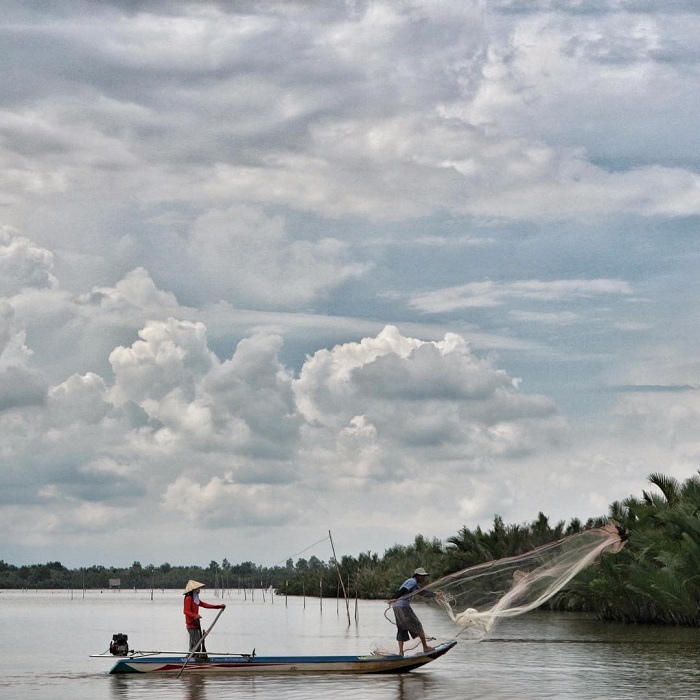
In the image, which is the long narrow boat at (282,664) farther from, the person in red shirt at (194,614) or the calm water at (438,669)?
the person in red shirt at (194,614)

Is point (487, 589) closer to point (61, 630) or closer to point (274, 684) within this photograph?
point (274, 684)

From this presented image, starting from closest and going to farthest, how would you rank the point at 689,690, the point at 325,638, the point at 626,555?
the point at 689,690
the point at 325,638
the point at 626,555

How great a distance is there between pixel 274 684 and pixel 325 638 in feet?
66.6

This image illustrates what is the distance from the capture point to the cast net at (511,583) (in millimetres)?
23406

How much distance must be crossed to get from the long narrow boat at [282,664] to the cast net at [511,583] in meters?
0.87

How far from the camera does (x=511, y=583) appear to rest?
79.3ft

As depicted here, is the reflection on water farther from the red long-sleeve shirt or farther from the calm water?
the red long-sleeve shirt

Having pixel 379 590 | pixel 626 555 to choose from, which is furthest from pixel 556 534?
pixel 379 590

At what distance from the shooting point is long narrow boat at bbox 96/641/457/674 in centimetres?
2352

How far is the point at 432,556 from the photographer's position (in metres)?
86.6

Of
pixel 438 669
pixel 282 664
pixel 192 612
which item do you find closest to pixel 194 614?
pixel 192 612

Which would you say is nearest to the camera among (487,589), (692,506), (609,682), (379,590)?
(609,682)

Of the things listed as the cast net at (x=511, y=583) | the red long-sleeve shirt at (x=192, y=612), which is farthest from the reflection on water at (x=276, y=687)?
the cast net at (x=511, y=583)

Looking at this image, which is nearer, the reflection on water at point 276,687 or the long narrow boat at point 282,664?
the reflection on water at point 276,687
